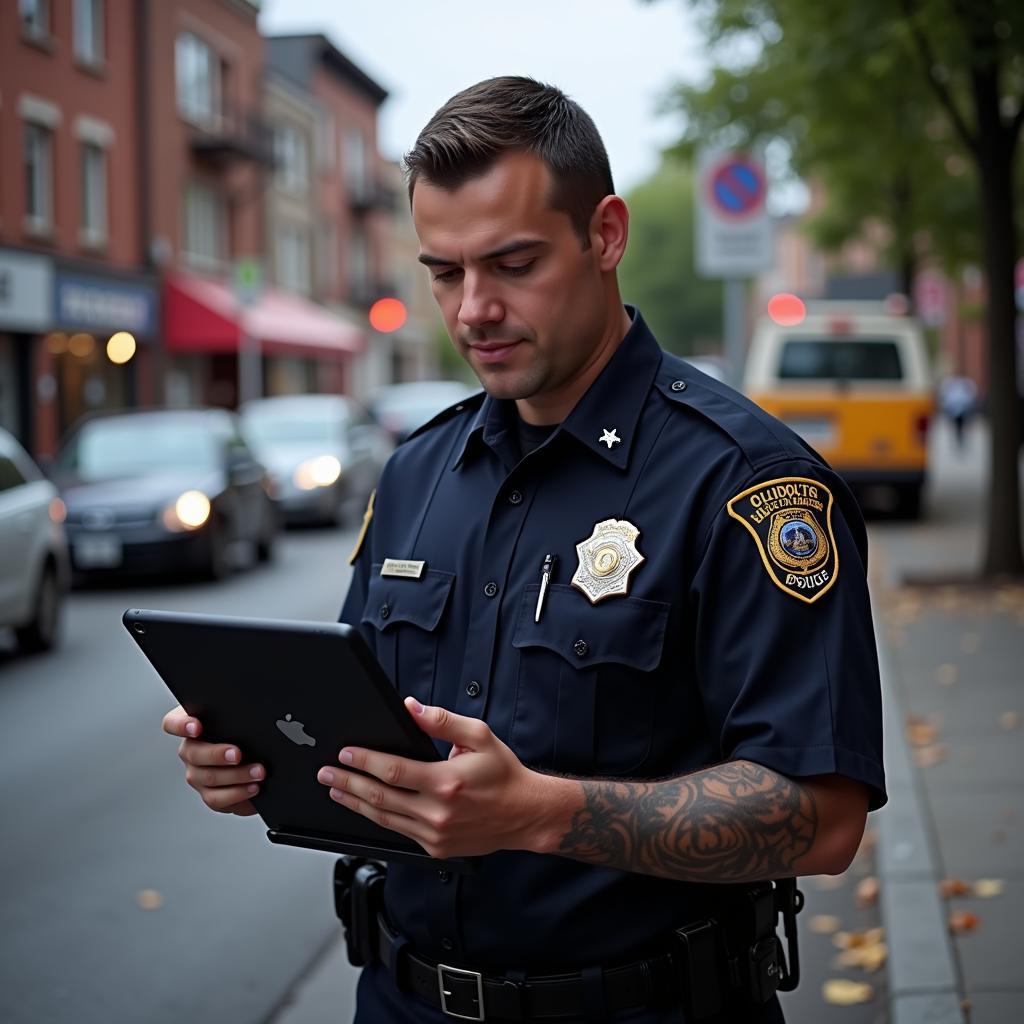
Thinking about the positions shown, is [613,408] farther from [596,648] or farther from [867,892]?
[867,892]

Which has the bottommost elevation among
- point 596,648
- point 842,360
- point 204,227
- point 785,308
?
point 596,648

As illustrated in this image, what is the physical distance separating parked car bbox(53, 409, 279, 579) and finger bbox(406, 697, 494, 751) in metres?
12.2

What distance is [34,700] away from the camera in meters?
9.16

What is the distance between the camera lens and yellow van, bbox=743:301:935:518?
1717cm

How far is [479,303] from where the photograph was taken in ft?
6.97

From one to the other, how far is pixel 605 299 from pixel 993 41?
10.1 m

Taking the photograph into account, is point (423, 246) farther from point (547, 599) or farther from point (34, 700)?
point (34, 700)

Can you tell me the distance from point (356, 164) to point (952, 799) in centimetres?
4589

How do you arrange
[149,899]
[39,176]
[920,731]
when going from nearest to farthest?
[149,899]
[920,731]
[39,176]

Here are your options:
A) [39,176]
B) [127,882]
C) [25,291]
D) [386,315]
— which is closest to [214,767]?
[127,882]

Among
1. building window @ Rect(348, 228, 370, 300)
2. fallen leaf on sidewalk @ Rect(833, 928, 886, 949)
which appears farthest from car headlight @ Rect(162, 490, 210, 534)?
building window @ Rect(348, 228, 370, 300)

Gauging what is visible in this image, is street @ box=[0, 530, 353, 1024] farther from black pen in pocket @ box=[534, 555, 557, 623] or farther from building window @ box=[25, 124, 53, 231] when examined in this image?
building window @ box=[25, 124, 53, 231]

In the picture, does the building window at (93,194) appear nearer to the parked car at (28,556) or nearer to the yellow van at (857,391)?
the yellow van at (857,391)

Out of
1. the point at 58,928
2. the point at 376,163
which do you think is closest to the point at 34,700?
the point at 58,928
